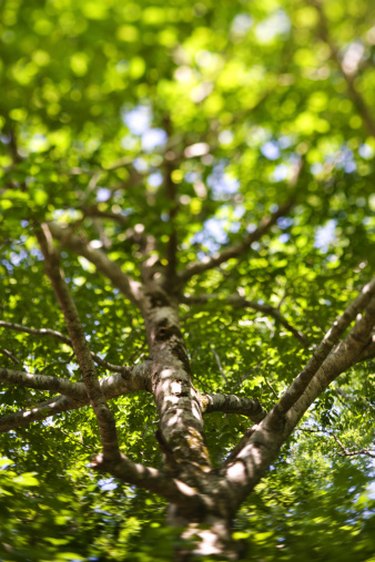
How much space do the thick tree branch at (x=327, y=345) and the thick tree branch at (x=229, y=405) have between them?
1215 millimetres

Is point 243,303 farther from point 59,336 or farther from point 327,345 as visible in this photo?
point 59,336

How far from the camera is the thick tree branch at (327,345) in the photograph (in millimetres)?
3389

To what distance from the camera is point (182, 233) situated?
19.7 feet

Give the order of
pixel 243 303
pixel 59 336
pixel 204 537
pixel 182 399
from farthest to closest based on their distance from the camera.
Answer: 1. pixel 243 303
2. pixel 59 336
3. pixel 182 399
4. pixel 204 537

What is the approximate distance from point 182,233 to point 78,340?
284 cm

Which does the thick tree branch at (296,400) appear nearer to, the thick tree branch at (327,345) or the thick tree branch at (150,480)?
the thick tree branch at (327,345)

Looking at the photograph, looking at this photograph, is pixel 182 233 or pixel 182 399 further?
pixel 182 233

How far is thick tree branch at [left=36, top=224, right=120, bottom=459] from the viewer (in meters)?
2.85

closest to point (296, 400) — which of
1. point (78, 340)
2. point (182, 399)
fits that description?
point (182, 399)

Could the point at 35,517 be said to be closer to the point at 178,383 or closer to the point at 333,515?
the point at 178,383

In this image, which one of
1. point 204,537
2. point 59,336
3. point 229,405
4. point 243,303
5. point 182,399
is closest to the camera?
point 204,537

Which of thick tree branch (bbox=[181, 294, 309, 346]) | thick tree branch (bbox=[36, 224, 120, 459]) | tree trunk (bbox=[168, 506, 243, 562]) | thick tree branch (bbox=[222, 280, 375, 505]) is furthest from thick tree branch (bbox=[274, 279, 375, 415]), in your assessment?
thick tree branch (bbox=[181, 294, 309, 346])

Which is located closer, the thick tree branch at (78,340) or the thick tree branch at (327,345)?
the thick tree branch at (78,340)

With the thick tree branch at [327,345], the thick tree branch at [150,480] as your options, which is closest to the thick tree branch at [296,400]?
the thick tree branch at [327,345]
